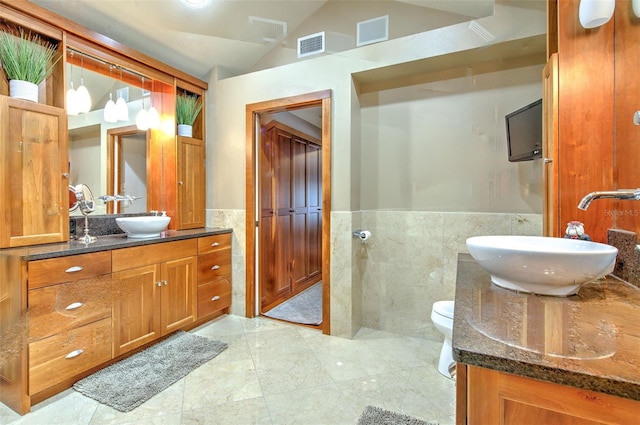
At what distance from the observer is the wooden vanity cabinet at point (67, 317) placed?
5.32ft

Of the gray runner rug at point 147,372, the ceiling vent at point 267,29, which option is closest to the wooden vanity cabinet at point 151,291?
the gray runner rug at point 147,372

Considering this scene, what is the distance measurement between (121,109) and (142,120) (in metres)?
0.18

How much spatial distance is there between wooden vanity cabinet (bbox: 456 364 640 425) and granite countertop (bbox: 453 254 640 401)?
0.14 ft

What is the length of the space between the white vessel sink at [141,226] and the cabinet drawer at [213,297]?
2.07 ft

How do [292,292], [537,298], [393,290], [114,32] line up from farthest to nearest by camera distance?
[292,292], [393,290], [114,32], [537,298]

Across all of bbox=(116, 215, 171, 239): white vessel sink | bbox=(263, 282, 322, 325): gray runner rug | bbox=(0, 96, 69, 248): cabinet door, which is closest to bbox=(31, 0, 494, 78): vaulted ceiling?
bbox=(0, 96, 69, 248): cabinet door

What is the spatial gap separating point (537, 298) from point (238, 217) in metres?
2.55

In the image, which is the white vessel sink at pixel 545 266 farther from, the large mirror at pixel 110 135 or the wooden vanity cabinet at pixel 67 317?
the large mirror at pixel 110 135

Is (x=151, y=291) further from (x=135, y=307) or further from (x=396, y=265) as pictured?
(x=396, y=265)

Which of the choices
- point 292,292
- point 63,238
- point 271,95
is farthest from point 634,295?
point 292,292

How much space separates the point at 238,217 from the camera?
2.98m

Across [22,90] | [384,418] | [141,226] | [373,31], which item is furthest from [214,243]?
[373,31]

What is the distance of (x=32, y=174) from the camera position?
188 centimetres

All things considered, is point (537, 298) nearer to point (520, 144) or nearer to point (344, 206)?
point (520, 144)
